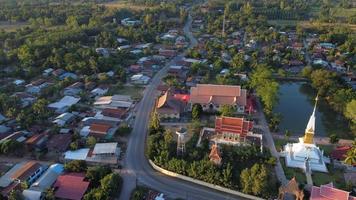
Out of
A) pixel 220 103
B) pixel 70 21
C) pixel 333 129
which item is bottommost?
pixel 333 129

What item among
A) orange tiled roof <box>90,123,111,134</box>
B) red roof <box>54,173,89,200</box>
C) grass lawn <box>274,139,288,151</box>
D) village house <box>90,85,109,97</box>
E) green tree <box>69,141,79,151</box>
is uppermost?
village house <box>90,85,109,97</box>

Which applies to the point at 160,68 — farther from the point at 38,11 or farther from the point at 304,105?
the point at 38,11

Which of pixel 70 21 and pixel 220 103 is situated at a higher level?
pixel 70 21

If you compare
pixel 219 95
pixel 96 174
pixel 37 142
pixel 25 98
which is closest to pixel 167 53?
pixel 219 95

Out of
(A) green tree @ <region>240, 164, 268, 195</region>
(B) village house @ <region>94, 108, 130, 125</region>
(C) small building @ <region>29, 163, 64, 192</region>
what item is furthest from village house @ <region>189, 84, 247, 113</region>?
(C) small building @ <region>29, 163, 64, 192</region>

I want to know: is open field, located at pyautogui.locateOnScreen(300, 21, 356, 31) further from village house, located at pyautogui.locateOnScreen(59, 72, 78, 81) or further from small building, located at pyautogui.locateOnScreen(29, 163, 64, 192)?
small building, located at pyautogui.locateOnScreen(29, 163, 64, 192)

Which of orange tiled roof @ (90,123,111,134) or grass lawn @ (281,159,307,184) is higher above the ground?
orange tiled roof @ (90,123,111,134)

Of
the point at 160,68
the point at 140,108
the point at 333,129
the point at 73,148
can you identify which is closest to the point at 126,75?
the point at 160,68

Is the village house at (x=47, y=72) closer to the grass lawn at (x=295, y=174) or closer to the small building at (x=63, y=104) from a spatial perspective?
the small building at (x=63, y=104)
